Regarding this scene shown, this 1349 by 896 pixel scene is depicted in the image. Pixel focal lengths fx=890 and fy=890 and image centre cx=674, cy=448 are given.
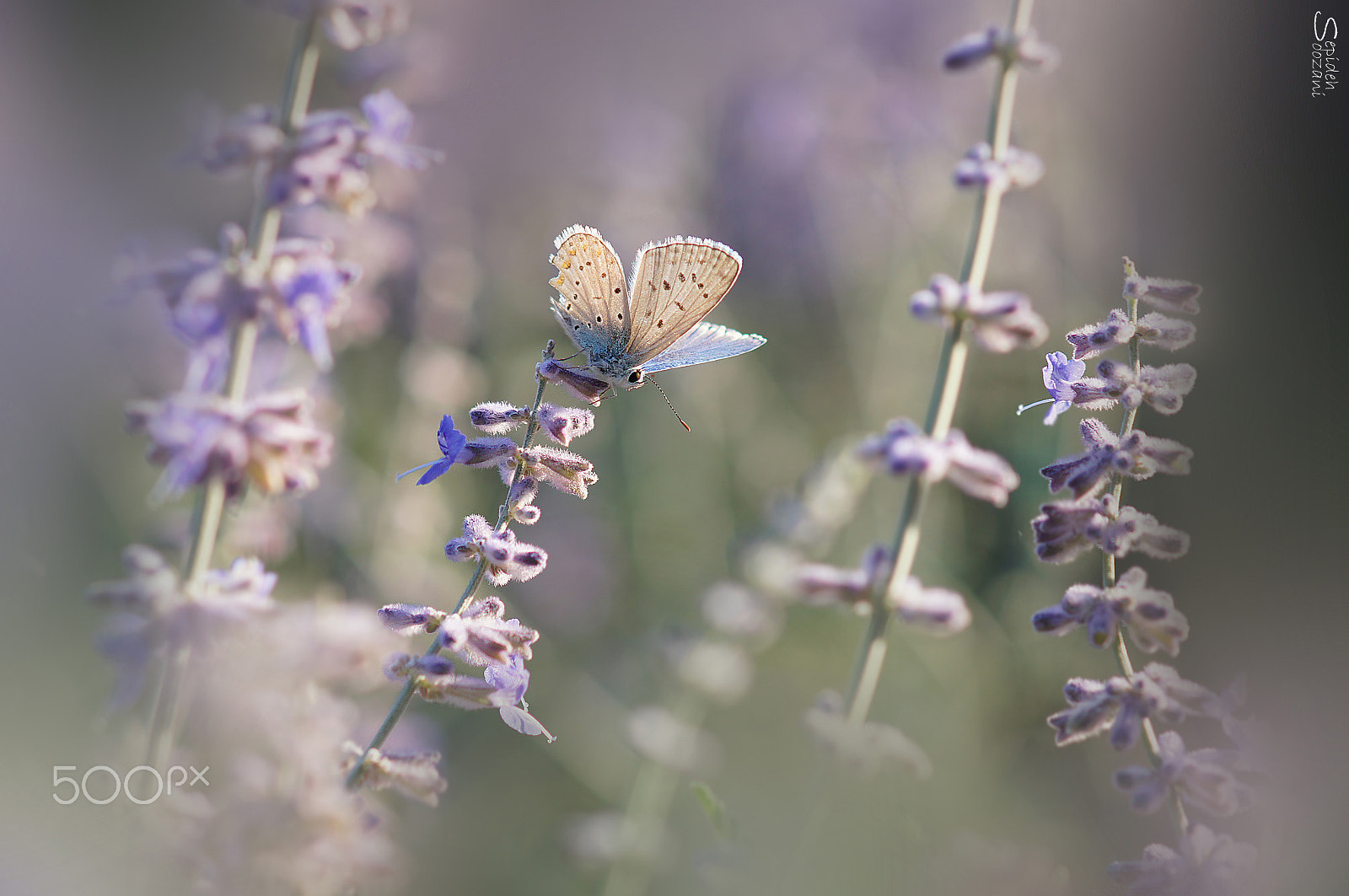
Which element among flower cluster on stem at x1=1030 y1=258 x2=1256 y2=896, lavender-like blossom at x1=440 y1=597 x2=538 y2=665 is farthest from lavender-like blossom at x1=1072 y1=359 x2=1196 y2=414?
lavender-like blossom at x1=440 y1=597 x2=538 y2=665

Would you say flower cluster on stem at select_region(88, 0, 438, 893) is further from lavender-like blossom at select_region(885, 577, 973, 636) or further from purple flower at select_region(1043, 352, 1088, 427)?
purple flower at select_region(1043, 352, 1088, 427)

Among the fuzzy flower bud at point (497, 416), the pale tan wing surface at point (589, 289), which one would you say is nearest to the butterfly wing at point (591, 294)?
the pale tan wing surface at point (589, 289)

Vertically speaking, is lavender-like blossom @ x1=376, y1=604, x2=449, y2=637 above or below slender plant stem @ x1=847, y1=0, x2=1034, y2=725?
below

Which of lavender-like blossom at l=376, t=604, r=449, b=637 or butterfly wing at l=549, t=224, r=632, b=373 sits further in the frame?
butterfly wing at l=549, t=224, r=632, b=373

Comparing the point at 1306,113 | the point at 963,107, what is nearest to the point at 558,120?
the point at 963,107

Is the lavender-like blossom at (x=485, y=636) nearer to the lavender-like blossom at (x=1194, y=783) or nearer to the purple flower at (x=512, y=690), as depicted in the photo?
the purple flower at (x=512, y=690)

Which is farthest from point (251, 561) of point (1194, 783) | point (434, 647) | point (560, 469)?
point (1194, 783)

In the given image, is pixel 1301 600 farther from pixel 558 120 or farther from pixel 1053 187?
pixel 558 120
